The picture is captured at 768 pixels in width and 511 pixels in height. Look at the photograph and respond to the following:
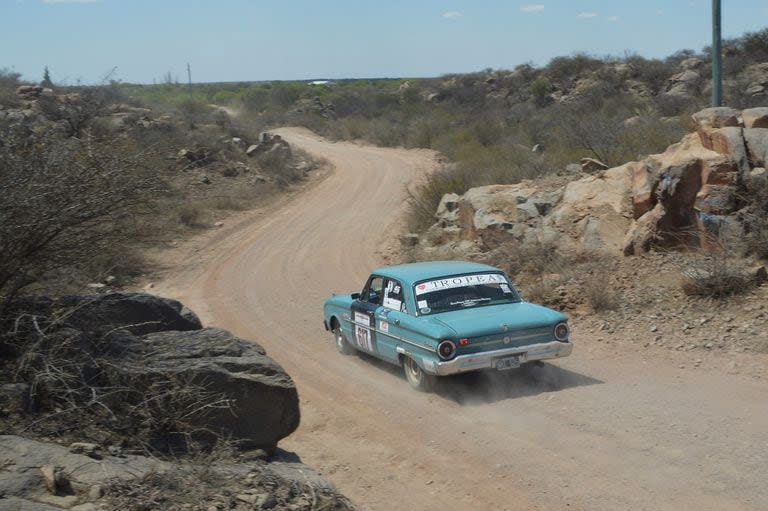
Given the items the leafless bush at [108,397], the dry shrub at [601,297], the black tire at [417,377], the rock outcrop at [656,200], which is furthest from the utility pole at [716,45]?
the leafless bush at [108,397]

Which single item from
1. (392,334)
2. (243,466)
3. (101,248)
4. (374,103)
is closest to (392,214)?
(392,334)

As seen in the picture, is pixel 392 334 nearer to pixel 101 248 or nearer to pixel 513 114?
pixel 101 248

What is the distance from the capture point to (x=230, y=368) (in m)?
7.50

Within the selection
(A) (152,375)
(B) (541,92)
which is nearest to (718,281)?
(A) (152,375)

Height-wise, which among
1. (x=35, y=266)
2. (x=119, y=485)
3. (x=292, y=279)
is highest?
(x=35, y=266)

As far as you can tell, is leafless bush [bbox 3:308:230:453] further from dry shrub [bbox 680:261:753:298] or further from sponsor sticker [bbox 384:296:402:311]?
dry shrub [bbox 680:261:753:298]

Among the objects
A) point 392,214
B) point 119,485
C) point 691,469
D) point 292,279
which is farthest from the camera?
point 392,214

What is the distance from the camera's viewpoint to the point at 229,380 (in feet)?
24.0

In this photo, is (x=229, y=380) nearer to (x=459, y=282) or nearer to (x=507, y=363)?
(x=507, y=363)

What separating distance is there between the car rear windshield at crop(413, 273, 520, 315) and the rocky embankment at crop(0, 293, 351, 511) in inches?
138

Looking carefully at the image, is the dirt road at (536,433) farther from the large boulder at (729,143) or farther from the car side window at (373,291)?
the large boulder at (729,143)

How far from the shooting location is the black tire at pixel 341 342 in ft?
43.6

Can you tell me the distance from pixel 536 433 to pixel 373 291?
3826 millimetres

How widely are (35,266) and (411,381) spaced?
474cm
